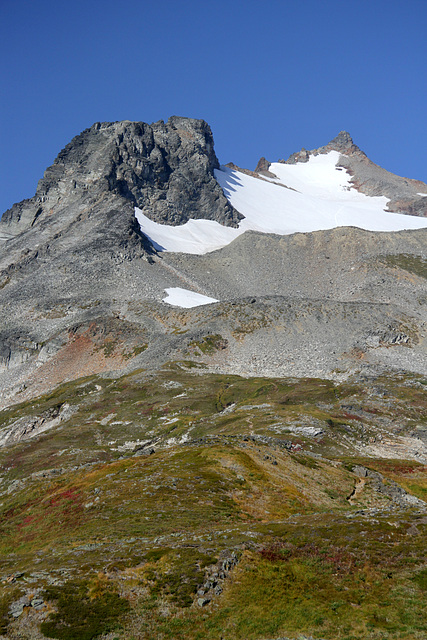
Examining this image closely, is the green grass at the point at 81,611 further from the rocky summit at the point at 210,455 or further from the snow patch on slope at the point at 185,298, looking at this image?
the snow patch on slope at the point at 185,298

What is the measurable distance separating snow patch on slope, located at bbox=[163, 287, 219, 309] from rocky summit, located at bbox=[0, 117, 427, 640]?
104 cm

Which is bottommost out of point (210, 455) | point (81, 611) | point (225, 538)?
point (210, 455)

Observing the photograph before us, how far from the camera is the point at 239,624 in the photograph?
21953mm

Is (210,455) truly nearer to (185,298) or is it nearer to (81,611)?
(81,611)

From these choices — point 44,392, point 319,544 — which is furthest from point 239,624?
point 44,392

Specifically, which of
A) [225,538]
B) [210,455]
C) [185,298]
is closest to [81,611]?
[225,538]

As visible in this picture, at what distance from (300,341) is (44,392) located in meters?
67.9

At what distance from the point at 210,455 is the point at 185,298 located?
406 ft

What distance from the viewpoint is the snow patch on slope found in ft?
547

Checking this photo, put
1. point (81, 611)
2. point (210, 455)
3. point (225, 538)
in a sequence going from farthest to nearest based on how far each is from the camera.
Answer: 1. point (210, 455)
2. point (225, 538)
3. point (81, 611)

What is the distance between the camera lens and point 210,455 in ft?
165

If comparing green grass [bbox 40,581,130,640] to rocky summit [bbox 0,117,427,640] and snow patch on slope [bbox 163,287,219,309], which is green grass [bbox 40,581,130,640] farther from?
snow patch on slope [bbox 163,287,219,309]

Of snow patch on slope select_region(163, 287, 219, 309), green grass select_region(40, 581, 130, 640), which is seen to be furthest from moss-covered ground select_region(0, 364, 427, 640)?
snow patch on slope select_region(163, 287, 219, 309)

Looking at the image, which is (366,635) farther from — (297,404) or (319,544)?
(297,404)
